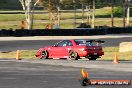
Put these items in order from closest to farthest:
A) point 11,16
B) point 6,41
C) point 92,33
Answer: point 6,41 < point 92,33 < point 11,16

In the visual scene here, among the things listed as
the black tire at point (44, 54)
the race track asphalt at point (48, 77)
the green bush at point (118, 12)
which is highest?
the green bush at point (118, 12)

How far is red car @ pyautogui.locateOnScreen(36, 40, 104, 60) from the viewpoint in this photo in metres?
24.7

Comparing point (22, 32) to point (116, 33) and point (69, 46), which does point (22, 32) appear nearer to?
point (116, 33)

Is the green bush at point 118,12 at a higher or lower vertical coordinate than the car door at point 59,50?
higher

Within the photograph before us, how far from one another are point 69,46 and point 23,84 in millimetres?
13249

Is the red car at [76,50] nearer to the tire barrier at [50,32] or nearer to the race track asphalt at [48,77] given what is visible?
the race track asphalt at [48,77]

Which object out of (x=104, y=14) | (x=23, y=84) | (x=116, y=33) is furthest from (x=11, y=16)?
(x=23, y=84)

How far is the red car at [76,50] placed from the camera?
Answer: 24688 millimetres

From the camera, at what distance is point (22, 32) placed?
47875 millimetres

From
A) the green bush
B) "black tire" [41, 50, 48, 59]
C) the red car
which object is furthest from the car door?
the green bush

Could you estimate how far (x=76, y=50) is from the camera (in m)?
24.8

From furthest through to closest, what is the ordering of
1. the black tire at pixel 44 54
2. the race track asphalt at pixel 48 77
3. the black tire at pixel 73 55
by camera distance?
the black tire at pixel 44 54
the black tire at pixel 73 55
the race track asphalt at pixel 48 77

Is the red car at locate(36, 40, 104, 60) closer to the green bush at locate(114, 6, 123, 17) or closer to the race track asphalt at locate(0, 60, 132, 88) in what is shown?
the race track asphalt at locate(0, 60, 132, 88)

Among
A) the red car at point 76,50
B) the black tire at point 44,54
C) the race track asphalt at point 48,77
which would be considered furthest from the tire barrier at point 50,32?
the race track asphalt at point 48,77
